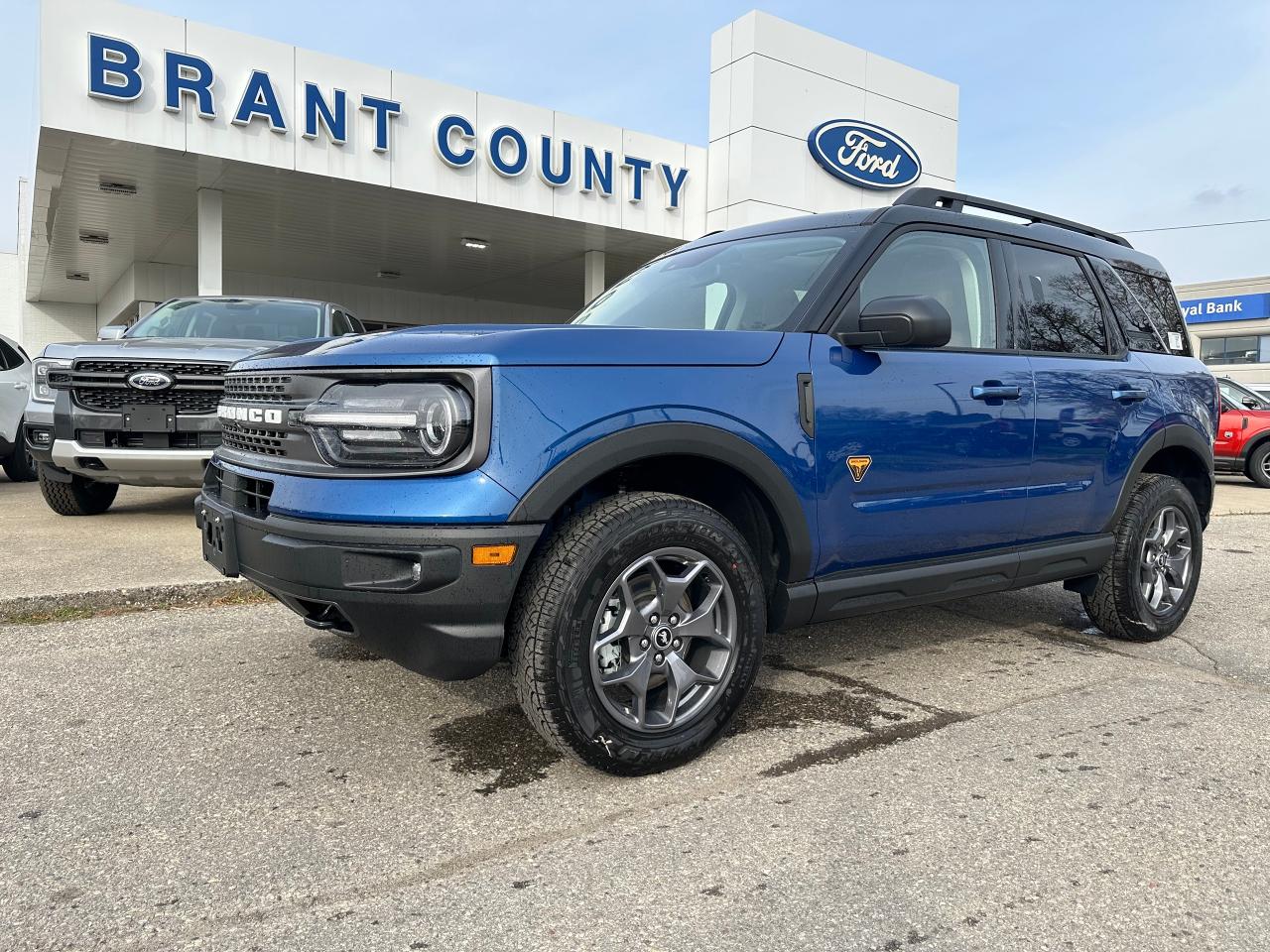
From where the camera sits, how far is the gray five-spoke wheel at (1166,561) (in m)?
4.41

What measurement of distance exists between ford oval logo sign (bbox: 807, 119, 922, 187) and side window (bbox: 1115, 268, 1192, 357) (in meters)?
12.0

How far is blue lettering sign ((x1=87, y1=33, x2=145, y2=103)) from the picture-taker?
10.4 meters

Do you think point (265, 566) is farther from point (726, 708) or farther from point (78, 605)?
point (78, 605)

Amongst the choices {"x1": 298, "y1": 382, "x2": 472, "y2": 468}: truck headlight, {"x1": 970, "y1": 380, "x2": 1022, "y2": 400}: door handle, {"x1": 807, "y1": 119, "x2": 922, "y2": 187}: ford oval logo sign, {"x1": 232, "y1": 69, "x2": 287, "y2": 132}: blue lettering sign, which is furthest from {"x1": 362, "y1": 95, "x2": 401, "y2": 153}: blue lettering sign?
{"x1": 298, "y1": 382, "x2": 472, "y2": 468}: truck headlight

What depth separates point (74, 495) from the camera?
24.2ft

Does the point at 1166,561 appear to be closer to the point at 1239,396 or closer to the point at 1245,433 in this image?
the point at 1245,433

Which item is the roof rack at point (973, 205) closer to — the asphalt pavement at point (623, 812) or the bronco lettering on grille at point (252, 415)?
the asphalt pavement at point (623, 812)

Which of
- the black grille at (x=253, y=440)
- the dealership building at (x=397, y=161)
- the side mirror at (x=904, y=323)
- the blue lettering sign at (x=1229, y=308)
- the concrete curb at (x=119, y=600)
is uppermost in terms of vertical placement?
the blue lettering sign at (x=1229, y=308)

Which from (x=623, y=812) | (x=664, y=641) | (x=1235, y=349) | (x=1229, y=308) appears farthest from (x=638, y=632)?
(x=1229, y=308)

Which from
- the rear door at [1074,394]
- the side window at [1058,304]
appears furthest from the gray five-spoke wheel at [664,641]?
the side window at [1058,304]

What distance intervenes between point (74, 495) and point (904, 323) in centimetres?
681

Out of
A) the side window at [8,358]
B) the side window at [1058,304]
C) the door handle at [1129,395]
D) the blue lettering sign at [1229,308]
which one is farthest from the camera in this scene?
the blue lettering sign at [1229,308]

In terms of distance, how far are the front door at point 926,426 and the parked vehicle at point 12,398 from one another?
950cm

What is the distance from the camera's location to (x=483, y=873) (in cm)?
221
